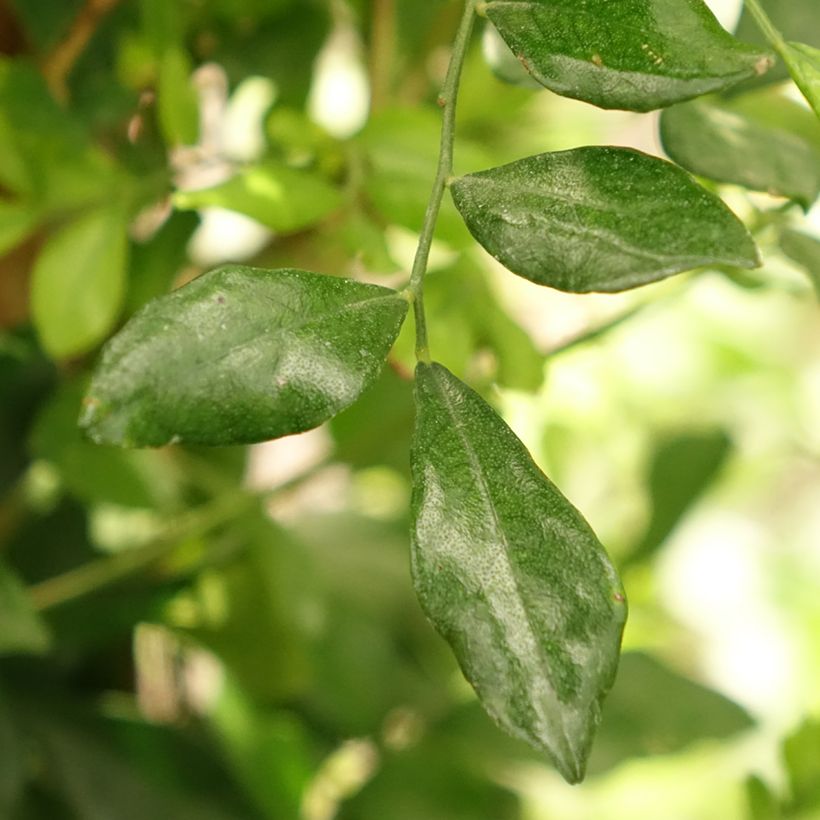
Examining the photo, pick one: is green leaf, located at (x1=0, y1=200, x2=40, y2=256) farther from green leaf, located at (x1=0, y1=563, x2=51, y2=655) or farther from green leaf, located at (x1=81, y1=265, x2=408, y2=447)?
green leaf, located at (x1=81, y1=265, x2=408, y2=447)

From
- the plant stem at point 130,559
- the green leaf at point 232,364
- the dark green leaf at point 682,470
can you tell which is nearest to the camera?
the green leaf at point 232,364

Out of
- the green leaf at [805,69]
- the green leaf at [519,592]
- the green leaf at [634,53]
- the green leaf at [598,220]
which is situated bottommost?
the green leaf at [519,592]

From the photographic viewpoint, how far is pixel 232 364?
0.73 feet

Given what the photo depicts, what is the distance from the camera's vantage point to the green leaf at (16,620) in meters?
0.43

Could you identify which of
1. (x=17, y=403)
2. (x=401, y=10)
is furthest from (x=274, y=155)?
(x=17, y=403)

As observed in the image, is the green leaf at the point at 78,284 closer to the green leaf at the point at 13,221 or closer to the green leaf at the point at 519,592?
the green leaf at the point at 13,221

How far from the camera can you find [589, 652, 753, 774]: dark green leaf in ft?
2.06

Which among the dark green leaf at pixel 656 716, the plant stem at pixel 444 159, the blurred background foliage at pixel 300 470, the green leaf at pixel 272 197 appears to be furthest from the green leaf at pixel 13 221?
the dark green leaf at pixel 656 716

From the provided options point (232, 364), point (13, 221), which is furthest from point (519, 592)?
point (13, 221)

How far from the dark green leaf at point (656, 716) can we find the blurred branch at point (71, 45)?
45 cm

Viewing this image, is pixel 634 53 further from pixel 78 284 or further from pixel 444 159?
pixel 78 284

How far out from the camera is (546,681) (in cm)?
22

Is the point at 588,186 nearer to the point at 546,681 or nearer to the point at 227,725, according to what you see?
the point at 546,681

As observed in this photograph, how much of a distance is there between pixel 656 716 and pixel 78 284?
16.3 inches
